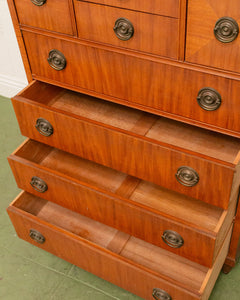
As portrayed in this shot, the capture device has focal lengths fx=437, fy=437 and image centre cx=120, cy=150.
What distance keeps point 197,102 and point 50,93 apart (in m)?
0.59

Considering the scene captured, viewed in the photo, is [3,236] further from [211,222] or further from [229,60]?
[229,60]

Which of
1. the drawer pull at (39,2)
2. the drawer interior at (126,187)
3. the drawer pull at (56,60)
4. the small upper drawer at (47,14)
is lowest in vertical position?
the drawer interior at (126,187)

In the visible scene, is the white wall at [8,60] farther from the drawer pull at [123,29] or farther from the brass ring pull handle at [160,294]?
the brass ring pull handle at [160,294]

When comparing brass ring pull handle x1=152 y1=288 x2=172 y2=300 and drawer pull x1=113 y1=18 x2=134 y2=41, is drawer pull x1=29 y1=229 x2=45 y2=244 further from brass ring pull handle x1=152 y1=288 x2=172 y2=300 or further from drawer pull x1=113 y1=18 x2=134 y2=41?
drawer pull x1=113 y1=18 x2=134 y2=41

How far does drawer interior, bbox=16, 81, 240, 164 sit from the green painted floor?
66 centimetres

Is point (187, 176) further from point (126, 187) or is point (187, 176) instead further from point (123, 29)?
point (123, 29)

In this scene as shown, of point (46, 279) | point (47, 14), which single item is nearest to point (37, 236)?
point (46, 279)

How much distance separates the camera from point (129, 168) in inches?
53.2

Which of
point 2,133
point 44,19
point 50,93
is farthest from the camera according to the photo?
point 2,133

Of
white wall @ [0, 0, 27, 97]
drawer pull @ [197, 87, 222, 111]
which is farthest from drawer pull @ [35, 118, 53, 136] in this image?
white wall @ [0, 0, 27, 97]

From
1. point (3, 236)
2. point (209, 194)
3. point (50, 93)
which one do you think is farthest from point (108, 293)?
point (50, 93)

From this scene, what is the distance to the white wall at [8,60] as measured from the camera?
86.3 inches

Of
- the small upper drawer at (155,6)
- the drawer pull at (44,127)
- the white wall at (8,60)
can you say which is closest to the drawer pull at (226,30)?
the small upper drawer at (155,6)

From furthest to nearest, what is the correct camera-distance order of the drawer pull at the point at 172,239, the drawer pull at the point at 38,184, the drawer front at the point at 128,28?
the drawer pull at the point at 38,184, the drawer pull at the point at 172,239, the drawer front at the point at 128,28
